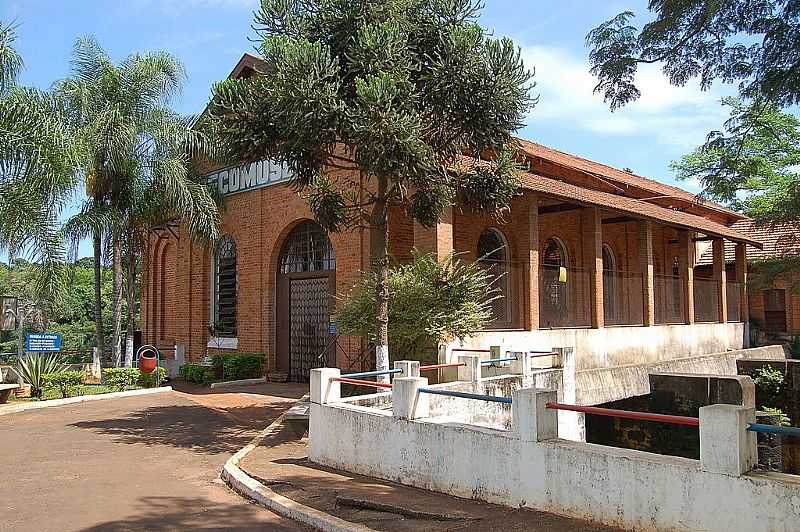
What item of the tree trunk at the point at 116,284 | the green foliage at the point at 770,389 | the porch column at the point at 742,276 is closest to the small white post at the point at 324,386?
the tree trunk at the point at 116,284

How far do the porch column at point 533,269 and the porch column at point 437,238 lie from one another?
2.64 metres

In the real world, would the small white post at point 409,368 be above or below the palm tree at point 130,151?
below

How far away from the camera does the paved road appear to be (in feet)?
23.3

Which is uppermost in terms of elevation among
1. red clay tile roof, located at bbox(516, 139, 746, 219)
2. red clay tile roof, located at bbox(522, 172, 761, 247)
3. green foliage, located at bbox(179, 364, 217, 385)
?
red clay tile roof, located at bbox(516, 139, 746, 219)

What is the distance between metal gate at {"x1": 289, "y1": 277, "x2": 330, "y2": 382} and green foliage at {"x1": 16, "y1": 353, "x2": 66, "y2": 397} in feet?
17.8

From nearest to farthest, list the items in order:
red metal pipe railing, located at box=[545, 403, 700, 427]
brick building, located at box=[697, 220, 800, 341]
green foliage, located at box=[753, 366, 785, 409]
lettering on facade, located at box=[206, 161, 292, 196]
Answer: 1. red metal pipe railing, located at box=[545, 403, 700, 427]
2. lettering on facade, located at box=[206, 161, 292, 196]
3. green foliage, located at box=[753, 366, 785, 409]
4. brick building, located at box=[697, 220, 800, 341]

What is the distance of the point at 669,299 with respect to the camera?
21.8m

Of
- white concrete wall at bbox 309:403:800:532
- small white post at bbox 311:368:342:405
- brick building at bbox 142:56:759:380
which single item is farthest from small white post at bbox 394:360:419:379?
brick building at bbox 142:56:759:380

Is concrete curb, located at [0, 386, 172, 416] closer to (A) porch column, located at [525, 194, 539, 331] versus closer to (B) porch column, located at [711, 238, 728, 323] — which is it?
(A) porch column, located at [525, 194, 539, 331]

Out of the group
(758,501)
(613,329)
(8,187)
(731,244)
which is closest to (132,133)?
(8,187)

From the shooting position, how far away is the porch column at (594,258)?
17.9m

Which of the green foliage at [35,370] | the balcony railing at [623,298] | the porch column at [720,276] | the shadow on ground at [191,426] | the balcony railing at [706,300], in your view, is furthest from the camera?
the porch column at [720,276]

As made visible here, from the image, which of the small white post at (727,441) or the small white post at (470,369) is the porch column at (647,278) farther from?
the small white post at (727,441)

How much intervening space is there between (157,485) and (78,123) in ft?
37.8
